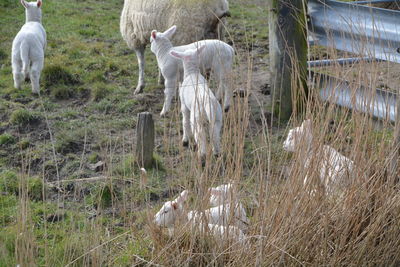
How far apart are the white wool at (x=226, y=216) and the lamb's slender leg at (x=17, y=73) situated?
4410mm

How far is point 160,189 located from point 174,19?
12.8 ft

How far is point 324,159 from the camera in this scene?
354 centimetres

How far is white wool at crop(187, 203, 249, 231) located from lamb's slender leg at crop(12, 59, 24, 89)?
4410mm

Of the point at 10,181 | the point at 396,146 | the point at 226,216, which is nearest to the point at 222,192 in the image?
the point at 226,216

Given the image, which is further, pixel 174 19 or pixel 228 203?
pixel 174 19

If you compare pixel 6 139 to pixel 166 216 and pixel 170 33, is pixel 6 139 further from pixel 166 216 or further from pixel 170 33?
pixel 166 216

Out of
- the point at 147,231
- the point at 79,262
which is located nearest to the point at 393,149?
the point at 147,231

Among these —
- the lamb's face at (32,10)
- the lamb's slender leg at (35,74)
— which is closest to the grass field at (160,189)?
the lamb's slender leg at (35,74)

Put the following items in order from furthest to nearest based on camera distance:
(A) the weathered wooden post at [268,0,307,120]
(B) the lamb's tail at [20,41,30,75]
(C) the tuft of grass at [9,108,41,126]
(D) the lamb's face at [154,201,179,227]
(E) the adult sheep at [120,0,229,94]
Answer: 1. (B) the lamb's tail at [20,41,30,75]
2. (E) the adult sheep at [120,0,229,94]
3. (C) the tuft of grass at [9,108,41,126]
4. (A) the weathered wooden post at [268,0,307,120]
5. (D) the lamb's face at [154,201,179,227]

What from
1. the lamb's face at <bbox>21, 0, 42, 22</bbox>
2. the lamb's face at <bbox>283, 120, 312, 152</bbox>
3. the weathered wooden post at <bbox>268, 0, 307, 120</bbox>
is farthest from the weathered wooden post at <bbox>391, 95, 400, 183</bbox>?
the lamb's face at <bbox>21, 0, 42, 22</bbox>

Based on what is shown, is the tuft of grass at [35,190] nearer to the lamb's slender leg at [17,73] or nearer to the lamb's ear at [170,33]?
the lamb's ear at [170,33]

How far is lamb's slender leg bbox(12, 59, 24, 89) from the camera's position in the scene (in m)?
7.45

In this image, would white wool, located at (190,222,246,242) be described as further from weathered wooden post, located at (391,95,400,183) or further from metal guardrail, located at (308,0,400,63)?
metal guardrail, located at (308,0,400,63)

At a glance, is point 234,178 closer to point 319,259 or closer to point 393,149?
point 319,259
